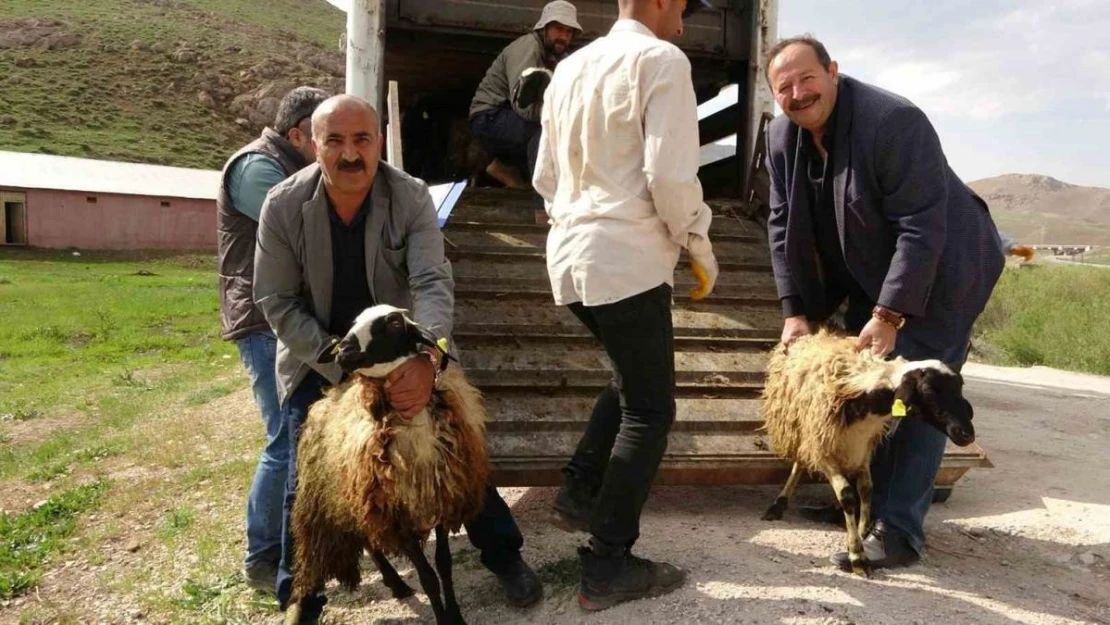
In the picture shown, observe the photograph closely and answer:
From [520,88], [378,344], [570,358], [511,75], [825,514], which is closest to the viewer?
[378,344]

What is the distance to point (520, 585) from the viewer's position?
11.5ft

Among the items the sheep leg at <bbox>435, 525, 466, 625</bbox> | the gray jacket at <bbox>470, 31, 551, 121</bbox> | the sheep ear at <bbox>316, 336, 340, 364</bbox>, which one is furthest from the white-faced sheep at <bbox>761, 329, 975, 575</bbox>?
the gray jacket at <bbox>470, 31, 551, 121</bbox>

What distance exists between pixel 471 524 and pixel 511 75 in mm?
3793

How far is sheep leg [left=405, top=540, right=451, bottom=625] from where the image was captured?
10.7 feet

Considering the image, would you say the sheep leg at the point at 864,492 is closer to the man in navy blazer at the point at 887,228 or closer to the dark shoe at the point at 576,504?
the man in navy blazer at the point at 887,228

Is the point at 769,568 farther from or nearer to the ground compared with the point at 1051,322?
nearer to the ground

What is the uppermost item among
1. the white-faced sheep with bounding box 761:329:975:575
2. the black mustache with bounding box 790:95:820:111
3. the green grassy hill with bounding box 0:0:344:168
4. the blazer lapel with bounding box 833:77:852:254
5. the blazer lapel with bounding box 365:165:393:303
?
the green grassy hill with bounding box 0:0:344:168

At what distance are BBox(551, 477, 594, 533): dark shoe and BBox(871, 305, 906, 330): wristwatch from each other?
1.50 m

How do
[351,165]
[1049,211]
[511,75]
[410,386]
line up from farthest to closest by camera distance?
[1049,211]
[511,75]
[351,165]
[410,386]

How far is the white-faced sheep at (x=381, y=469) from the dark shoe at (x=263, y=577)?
18.0 inches

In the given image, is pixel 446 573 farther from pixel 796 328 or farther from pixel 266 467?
pixel 796 328

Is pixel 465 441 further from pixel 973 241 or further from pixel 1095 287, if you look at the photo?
pixel 1095 287

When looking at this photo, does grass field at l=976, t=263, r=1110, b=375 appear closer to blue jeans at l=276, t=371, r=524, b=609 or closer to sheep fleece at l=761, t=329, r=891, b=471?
sheep fleece at l=761, t=329, r=891, b=471

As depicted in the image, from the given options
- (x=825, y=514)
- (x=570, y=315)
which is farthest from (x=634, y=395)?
(x=570, y=315)
